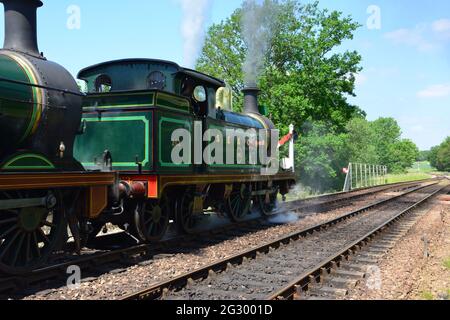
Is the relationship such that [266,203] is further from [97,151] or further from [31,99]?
[31,99]

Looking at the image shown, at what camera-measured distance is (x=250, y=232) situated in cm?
1121

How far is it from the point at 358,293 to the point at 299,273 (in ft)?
3.77

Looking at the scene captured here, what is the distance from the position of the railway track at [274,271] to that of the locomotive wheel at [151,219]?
1705 millimetres

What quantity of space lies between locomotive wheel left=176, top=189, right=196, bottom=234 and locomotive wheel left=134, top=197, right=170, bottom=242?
49cm

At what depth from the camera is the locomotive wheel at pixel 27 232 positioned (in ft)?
19.5

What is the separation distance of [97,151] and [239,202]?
505cm

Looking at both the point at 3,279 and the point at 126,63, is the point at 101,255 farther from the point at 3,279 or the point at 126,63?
the point at 126,63

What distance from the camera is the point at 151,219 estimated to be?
8656 mm

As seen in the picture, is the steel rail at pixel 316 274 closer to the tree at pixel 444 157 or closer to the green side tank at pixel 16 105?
the green side tank at pixel 16 105

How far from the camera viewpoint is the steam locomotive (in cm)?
600

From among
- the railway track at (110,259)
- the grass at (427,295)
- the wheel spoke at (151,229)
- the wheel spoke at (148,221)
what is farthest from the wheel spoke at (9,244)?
the grass at (427,295)

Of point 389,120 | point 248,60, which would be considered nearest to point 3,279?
point 248,60

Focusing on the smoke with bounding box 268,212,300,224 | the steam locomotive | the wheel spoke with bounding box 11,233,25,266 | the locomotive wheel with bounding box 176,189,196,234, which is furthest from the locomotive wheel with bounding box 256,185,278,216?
the wheel spoke with bounding box 11,233,25,266

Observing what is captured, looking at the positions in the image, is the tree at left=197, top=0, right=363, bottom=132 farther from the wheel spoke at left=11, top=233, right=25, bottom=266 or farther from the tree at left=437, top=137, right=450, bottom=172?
the tree at left=437, top=137, right=450, bottom=172
